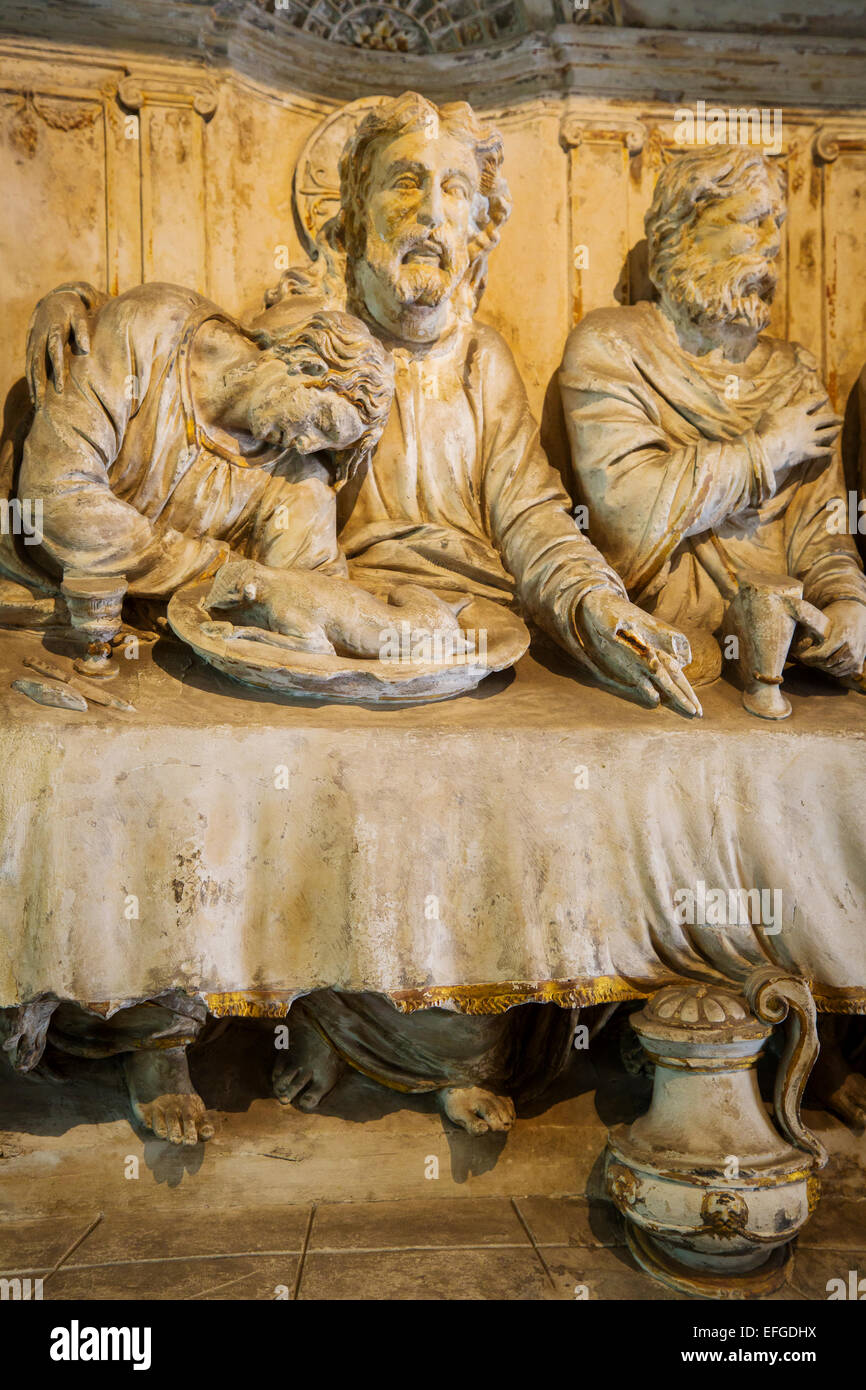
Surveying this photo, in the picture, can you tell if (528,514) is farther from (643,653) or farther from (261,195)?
(261,195)

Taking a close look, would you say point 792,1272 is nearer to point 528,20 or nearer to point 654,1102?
point 654,1102

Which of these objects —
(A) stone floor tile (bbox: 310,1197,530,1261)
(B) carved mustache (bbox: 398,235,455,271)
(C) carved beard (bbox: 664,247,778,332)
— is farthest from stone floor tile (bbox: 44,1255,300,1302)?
(C) carved beard (bbox: 664,247,778,332)

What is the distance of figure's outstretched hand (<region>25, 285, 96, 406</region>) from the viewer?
4012 millimetres

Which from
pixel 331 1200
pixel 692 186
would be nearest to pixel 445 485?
pixel 692 186

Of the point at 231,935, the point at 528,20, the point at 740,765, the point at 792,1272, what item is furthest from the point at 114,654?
the point at 528,20

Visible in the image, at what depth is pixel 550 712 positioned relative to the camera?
12.6ft

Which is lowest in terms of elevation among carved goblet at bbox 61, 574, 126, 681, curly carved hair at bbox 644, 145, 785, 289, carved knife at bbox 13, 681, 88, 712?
carved knife at bbox 13, 681, 88, 712

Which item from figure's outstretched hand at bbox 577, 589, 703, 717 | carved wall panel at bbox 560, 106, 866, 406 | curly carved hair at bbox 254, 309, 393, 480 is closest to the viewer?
figure's outstretched hand at bbox 577, 589, 703, 717

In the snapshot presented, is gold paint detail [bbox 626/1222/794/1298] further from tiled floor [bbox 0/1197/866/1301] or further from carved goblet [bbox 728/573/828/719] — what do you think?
carved goblet [bbox 728/573/828/719]

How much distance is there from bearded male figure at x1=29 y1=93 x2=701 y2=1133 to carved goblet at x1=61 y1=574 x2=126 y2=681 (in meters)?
0.64

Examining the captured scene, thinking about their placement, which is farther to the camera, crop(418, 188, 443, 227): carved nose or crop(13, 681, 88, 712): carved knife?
crop(418, 188, 443, 227): carved nose

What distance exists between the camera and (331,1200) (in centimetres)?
378

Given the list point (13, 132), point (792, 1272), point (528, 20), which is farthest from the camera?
point (528, 20)

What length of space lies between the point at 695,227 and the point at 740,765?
6.61ft
